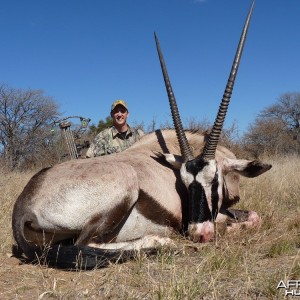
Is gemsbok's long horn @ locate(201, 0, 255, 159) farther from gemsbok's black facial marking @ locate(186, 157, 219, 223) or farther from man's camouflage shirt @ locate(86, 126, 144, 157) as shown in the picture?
man's camouflage shirt @ locate(86, 126, 144, 157)

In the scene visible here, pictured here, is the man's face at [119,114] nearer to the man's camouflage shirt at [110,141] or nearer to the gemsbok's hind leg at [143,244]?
the man's camouflage shirt at [110,141]

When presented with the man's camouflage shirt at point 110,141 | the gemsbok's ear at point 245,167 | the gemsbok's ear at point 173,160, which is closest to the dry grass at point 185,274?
the gemsbok's ear at point 245,167

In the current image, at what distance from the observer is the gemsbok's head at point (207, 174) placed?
347 cm

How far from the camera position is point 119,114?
609 centimetres

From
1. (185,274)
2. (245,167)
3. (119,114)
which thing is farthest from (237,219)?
(119,114)

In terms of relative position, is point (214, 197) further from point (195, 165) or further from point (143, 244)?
point (143, 244)

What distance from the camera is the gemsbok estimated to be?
10.2ft

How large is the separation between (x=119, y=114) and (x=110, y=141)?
42 cm

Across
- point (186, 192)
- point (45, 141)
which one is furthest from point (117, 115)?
point (45, 141)

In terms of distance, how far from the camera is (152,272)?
105 inches

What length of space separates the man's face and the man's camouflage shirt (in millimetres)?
166

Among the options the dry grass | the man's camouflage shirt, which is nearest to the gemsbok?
the dry grass

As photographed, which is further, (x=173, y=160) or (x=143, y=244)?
(x=173, y=160)

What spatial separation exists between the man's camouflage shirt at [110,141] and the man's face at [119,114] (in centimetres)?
17
